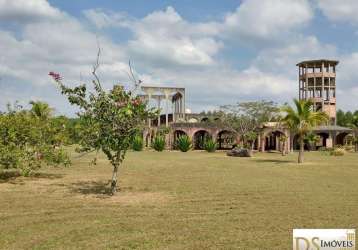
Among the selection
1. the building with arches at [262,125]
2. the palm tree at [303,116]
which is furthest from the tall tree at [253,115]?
the palm tree at [303,116]

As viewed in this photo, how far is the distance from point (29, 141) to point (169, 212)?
8.47 m

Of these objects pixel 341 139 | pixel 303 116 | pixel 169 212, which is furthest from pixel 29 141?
pixel 341 139

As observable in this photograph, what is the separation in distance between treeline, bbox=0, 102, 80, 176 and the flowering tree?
1.19m

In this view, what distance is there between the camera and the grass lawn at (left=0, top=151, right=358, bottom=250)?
7852 mm

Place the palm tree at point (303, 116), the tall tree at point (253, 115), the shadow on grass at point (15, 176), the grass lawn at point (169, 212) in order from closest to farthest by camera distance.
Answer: the grass lawn at point (169, 212)
the shadow on grass at point (15, 176)
the palm tree at point (303, 116)
the tall tree at point (253, 115)

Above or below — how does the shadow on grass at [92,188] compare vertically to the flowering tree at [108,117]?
below

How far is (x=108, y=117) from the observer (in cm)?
1339

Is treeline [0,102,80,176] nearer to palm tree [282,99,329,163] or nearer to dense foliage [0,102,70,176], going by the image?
dense foliage [0,102,70,176]

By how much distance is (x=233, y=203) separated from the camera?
1187cm

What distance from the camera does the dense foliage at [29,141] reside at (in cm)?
1583

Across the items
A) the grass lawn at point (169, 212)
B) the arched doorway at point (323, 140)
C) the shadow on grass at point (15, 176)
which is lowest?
the grass lawn at point (169, 212)

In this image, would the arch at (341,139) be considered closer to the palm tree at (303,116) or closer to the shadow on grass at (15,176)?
the palm tree at (303,116)

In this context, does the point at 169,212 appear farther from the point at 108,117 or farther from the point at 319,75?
the point at 319,75

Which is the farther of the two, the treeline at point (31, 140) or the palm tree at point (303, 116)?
the palm tree at point (303, 116)
